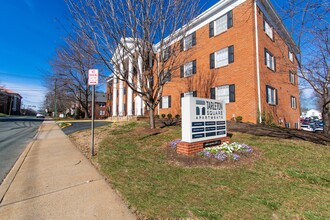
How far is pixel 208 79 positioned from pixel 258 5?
253 inches

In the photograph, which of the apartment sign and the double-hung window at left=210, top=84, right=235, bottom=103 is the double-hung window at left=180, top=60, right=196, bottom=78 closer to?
the double-hung window at left=210, top=84, right=235, bottom=103

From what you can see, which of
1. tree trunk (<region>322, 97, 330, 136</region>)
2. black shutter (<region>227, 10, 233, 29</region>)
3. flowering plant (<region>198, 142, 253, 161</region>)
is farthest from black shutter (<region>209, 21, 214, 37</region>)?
flowering plant (<region>198, 142, 253, 161</region>)

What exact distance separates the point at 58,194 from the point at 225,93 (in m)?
13.1

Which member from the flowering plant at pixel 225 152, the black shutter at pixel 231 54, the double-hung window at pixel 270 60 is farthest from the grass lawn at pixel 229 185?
the double-hung window at pixel 270 60

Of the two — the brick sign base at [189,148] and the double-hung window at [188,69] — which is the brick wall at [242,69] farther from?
the brick sign base at [189,148]

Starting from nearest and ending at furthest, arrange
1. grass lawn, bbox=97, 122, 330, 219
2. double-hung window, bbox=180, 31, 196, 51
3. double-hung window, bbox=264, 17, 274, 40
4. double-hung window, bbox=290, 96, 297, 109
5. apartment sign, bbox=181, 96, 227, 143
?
grass lawn, bbox=97, 122, 330, 219 → apartment sign, bbox=181, 96, 227, 143 → double-hung window, bbox=180, 31, 196, 51 → double-hung window, bbox=264, 17, 274, 40 → double-hung window, bbox=290, 96, 297, 109

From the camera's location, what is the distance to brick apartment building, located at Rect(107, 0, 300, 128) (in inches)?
503

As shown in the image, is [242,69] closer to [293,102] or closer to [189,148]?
[189,148]

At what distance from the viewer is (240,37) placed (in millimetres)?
13445

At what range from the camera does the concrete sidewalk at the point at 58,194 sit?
2.86 metres

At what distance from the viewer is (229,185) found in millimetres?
3709

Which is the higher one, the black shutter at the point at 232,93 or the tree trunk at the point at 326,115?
the black shutter at the point at 232,93

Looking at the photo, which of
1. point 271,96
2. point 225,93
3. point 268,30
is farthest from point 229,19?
point 271,96

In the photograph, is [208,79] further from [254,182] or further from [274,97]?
[254,182]
